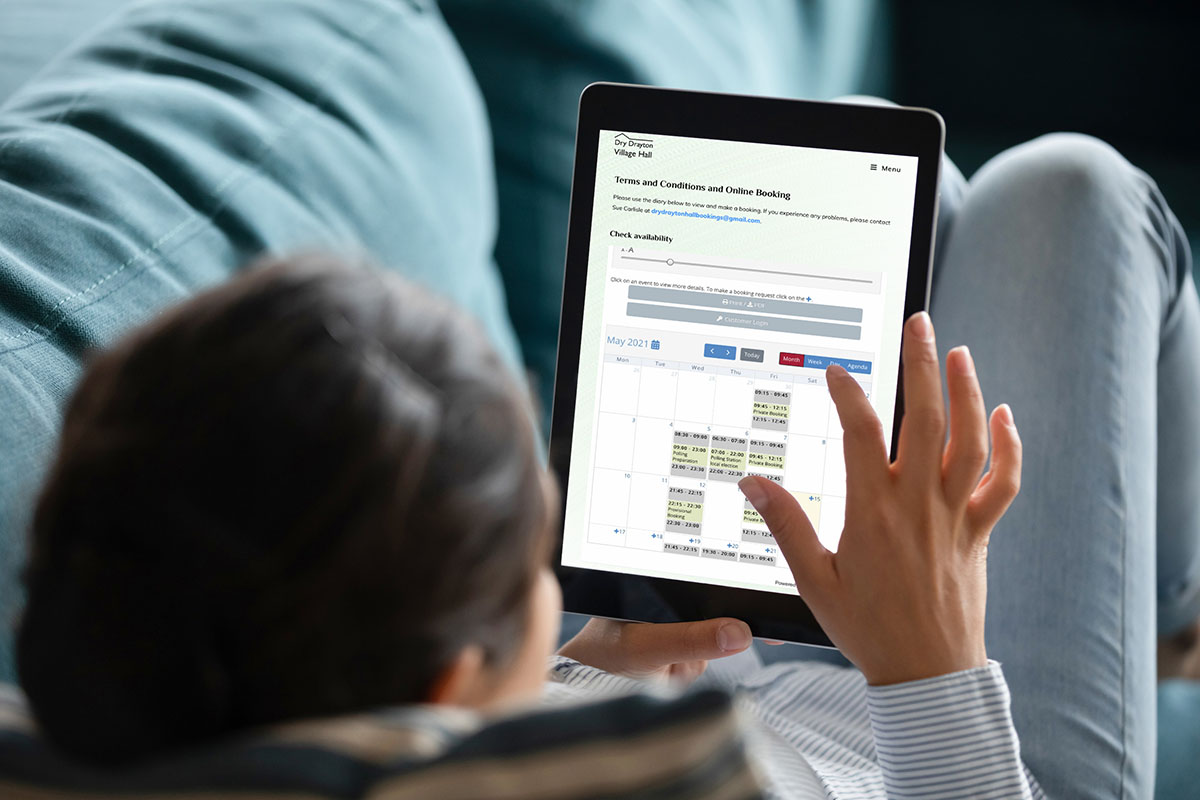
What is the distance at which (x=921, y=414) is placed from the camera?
473 mm

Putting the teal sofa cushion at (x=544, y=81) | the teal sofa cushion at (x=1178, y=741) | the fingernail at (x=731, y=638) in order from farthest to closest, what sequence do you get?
the teal sofa cushion at (x=544, y=81) < the teal sofa cushion at (x=1178, y=741) < the fingernail at (x=731, y=638)

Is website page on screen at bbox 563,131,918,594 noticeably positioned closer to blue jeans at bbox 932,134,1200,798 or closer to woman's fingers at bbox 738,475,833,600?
woman's fingers at bbox 738,475,833,600

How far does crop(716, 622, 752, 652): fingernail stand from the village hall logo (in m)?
0.28

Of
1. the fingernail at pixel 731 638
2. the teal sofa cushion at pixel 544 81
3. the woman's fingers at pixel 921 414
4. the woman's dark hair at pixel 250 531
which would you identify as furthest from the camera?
the teal sofa cushion at pixel 544 81

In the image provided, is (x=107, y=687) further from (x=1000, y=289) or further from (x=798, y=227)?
(x=1000, y=289)

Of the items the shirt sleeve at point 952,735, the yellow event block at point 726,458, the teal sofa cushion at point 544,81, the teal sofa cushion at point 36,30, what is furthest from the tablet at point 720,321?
the teal sofa cushion at point 36,30

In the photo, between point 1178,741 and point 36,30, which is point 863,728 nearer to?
point 1178,741

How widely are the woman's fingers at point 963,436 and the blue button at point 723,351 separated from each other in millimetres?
132

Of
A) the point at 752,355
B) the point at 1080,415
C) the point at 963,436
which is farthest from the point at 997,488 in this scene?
the point at 1080,415

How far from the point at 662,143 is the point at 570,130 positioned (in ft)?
1.32

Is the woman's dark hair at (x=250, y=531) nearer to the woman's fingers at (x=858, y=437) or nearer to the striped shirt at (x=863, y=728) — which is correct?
the striped shirt at (x=863, y=728)

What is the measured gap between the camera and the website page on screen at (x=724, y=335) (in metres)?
0.58

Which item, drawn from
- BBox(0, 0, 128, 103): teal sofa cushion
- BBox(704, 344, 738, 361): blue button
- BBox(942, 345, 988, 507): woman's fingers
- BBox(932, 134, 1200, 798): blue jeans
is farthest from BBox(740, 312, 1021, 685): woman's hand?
BBox(0, 0, 128, 103): teal sofa cushion

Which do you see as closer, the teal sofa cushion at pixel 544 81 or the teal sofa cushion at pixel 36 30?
the teal sofa cushion at pixel 36 30
